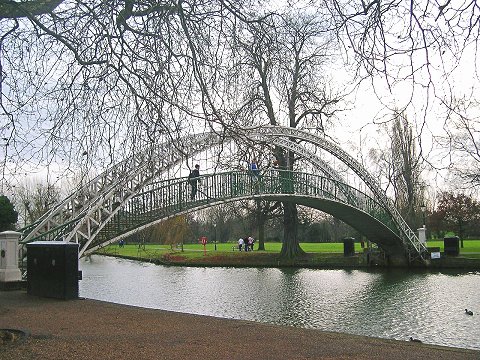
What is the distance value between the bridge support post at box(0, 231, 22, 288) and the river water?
4.27 meters

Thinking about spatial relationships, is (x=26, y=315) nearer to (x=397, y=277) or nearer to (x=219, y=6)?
(x=219, y=6)

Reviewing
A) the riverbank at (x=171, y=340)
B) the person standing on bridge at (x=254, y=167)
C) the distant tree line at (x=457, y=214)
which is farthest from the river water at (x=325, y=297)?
the distant tree line at (x=457, y=214)

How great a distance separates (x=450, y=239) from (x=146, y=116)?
25561 mm

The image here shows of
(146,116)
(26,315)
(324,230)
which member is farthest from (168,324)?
(324,230)

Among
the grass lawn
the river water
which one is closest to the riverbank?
the river water

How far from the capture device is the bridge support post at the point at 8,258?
1378 cm

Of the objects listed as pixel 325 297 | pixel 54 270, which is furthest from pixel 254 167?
pixel 325 297

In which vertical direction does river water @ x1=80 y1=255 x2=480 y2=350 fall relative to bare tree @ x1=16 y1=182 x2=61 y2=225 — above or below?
below

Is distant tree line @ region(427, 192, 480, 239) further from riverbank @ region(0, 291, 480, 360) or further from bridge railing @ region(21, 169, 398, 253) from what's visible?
riverbank @ region(0, 291, 480, 360)

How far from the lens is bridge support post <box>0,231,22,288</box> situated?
45.2 feet

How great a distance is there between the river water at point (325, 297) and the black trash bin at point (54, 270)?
4.35 m

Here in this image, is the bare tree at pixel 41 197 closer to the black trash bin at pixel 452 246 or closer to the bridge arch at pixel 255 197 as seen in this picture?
the bridge arch at pixel 255 197

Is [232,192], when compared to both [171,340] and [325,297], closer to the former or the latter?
[325,297]

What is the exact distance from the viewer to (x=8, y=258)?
13.8 m
